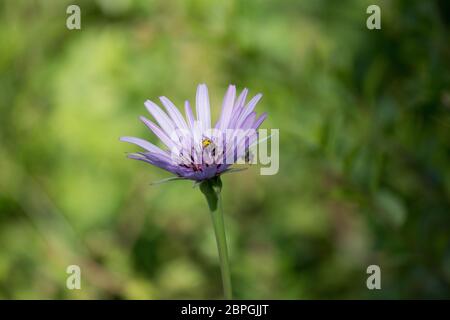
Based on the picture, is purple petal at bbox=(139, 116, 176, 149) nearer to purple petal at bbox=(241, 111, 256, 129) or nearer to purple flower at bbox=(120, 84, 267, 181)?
purple flower at bbox=(120, 84, 267, 181)

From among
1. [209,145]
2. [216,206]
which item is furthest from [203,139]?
[216,206]

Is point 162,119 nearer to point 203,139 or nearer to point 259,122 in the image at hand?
point 203,139

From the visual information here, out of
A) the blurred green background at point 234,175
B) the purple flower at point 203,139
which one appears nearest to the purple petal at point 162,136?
the purple flower at point 203,139

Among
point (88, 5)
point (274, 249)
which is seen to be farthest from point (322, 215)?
point (88, 5)

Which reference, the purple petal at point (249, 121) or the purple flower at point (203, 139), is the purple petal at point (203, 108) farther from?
the purple petal at point (249, 121)

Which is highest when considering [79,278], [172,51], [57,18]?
[57,18]

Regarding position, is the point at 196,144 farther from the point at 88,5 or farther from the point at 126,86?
the point at 88,5

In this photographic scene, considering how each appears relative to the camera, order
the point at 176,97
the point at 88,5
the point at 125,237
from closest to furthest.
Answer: the point at 125,237, the point at 176,97, the point at 88,5

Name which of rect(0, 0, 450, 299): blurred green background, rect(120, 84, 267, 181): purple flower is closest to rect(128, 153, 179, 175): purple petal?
rect(120, 84, 267, 181): purple flower
